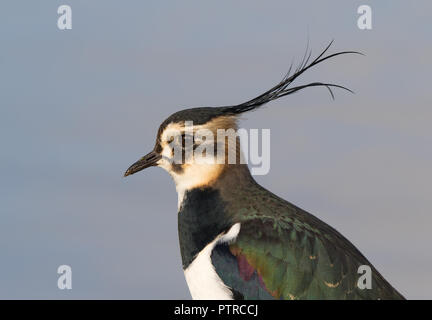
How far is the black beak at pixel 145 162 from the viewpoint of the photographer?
11953 millimetres

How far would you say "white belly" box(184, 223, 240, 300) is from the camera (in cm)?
1093

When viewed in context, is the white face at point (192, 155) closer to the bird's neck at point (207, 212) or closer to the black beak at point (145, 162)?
the bird's neck at point (207, 212)

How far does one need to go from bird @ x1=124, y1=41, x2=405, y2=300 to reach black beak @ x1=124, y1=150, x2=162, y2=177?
0.09 meters

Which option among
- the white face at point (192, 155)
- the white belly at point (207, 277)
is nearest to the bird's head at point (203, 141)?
the white face at point (192, 155)

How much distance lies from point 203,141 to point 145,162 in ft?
3.07

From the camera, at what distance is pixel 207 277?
11.0m

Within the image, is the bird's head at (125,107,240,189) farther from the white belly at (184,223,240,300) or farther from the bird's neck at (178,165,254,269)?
the white belly at (184,223,240,300)

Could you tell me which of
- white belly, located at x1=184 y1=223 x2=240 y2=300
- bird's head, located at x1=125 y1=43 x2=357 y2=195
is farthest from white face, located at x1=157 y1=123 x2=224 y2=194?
white belly, located at x1=184 y1=223 x2=240 y2=300

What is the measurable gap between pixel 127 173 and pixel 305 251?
108 inches

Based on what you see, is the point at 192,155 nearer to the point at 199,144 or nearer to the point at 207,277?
the point at 199,144

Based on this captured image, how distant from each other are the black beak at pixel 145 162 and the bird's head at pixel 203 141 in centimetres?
9

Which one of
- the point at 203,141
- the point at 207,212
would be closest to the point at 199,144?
the point at 203,141
